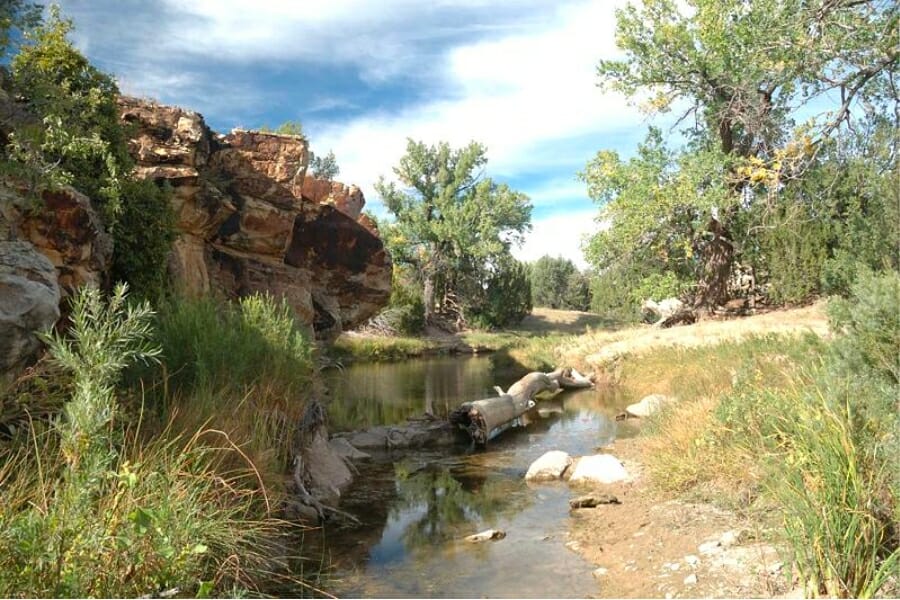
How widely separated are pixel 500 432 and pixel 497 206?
1414 inches

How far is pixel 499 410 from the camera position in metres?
13.5

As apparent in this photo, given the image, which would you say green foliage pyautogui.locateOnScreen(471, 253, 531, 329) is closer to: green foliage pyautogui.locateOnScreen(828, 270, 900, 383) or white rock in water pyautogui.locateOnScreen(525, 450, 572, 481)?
white rock in water pyautogui.locateOnScreen(525, 450, 572, 481)

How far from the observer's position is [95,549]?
348 centimetres

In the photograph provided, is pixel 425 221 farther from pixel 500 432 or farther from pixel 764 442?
pixel 764 442

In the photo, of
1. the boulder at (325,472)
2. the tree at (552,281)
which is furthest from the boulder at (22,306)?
the tree at (552,281)

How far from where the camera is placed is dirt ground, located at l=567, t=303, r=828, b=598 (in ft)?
15.3

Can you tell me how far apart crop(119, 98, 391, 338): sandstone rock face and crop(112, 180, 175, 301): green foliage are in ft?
4.80

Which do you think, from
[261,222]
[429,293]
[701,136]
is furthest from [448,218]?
[261,222]

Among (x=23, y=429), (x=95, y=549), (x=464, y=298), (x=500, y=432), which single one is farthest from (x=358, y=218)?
(x=464, y=298)

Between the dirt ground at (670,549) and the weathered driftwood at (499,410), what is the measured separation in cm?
422

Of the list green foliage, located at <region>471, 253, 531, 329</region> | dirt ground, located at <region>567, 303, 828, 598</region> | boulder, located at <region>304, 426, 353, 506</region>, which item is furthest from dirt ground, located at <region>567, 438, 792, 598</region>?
green foliage, located at <region>471, 253, 531, 329</region>

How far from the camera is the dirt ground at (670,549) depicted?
183 inches

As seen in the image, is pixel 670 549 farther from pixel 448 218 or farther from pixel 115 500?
pixel 448 218

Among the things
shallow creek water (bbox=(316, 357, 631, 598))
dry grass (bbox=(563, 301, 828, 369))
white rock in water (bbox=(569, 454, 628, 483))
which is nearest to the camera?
shallow creek water (bbox=(316, 357, 631, 598))
